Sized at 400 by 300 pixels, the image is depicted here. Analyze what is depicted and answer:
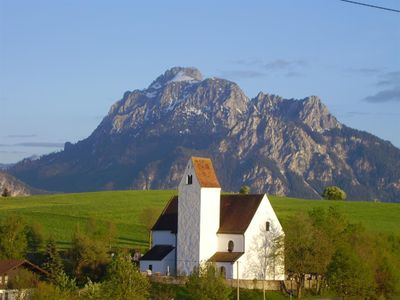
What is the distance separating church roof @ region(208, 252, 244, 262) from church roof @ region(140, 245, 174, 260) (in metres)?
5.85

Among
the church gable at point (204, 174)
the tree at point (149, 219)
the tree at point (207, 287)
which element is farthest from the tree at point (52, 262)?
the tree at point (149, 219)

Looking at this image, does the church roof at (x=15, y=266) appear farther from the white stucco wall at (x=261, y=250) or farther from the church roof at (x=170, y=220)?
the white stucco wall at (x=261, y=250)

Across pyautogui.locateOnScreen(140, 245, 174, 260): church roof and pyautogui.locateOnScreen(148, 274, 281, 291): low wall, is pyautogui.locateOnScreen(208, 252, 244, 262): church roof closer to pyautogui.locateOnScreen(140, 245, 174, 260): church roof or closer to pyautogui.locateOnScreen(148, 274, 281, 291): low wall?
pyautogui.locateOnScreen(148, 274, 281, 291): low wall

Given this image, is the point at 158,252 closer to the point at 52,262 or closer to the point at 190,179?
the point at 190,179

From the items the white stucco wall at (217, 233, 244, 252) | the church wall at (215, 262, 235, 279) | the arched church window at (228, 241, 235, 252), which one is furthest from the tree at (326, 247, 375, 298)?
the arched church window at (228, 241, 235, 252)

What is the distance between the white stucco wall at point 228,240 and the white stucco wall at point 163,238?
5.96 m

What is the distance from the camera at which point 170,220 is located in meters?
104

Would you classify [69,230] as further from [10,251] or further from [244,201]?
[244,201]

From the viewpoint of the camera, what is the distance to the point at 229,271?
311 feet

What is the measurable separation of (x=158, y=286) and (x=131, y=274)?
49.0ft

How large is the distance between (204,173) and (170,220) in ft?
26.7

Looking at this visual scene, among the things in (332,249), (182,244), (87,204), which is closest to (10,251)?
(182,244)

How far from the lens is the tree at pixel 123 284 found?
72.2 metres

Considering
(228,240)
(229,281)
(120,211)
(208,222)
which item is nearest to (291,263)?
(228,240)
